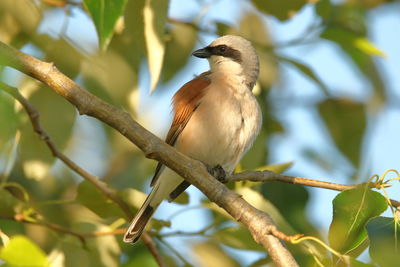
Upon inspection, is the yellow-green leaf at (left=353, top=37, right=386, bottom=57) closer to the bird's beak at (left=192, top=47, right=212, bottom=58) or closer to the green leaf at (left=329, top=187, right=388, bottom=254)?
the bird's beak at (left=192, top=47, right=212, bottom=58)

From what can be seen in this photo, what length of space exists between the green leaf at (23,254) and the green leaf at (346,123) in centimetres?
344

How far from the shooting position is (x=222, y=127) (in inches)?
155

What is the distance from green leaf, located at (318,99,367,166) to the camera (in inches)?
176

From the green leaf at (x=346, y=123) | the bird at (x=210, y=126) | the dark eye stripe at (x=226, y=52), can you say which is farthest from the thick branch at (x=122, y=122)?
the dark eye stripe at (x=226, y=52)

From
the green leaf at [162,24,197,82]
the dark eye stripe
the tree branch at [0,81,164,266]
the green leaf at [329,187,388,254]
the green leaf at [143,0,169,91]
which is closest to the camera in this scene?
the green leaf at [329,187,388,254]

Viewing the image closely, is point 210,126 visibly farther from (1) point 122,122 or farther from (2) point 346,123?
(1) point 122,122

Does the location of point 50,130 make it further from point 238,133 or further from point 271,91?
point 271,91

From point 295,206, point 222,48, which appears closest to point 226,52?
point 222,48

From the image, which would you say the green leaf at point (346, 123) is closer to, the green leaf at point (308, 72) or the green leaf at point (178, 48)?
the green leaf at point (308, 72)

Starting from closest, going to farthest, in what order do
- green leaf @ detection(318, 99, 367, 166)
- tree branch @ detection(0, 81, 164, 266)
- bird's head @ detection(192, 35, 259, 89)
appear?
tree branch @ detection(0, 81, 164, 266)
green leaf @ detection(318, 99, 367, 166)
bird's head @ detection(192, 35, 259, 89)

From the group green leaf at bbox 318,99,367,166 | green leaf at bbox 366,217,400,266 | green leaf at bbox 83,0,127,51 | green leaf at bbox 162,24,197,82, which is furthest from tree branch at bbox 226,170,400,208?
green leaf at bbox 318,99,367,166

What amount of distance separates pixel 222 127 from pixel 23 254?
279 centimetres

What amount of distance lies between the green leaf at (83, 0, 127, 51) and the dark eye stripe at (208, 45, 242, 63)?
2.47 metres

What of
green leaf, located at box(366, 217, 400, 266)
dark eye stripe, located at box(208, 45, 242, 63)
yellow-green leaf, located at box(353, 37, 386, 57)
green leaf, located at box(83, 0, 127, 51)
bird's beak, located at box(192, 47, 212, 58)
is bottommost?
green leaf, located at box(366, 217, 400, 266)
